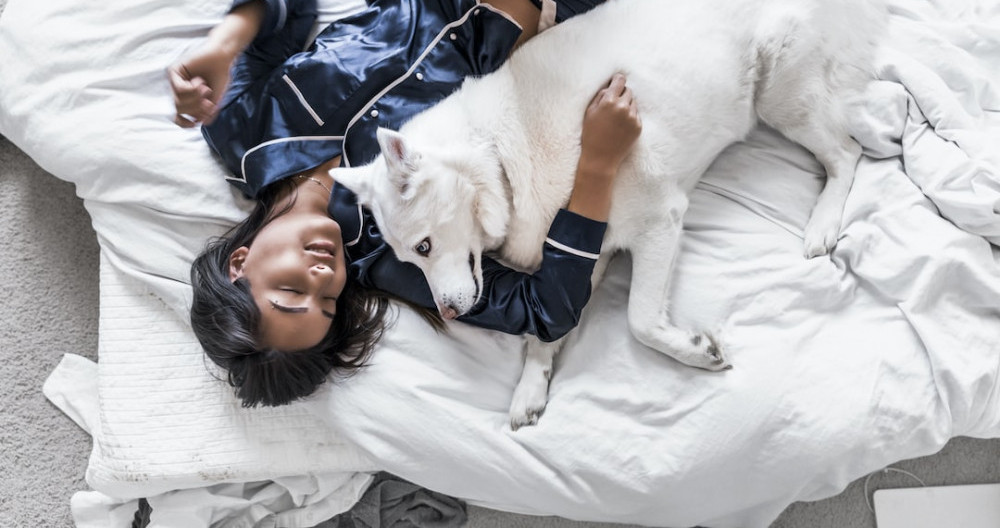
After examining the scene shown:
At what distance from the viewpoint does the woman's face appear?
1756mm

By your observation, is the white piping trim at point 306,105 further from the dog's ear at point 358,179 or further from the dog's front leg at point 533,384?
the dog's front leg at point 533,384

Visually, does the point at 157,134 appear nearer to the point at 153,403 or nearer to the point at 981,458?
the point at 153,403

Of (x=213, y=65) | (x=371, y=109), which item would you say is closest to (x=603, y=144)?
(x=371, y=109)

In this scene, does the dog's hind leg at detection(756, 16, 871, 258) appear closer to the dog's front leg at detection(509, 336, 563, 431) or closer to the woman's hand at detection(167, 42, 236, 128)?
the dog's front leg at detection(509, 336, 563, 431)

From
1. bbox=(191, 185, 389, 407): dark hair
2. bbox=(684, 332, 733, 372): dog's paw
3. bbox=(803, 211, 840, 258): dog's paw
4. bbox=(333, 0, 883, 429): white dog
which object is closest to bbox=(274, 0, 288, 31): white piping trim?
bbox=(191, 185, 389, 407): dark hair

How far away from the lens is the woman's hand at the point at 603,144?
1744mm

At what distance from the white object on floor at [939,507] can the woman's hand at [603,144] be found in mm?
1383

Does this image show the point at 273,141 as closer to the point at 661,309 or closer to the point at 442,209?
the point at 442,209

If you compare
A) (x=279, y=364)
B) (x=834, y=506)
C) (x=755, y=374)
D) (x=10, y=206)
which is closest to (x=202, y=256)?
(x=279, y=364)

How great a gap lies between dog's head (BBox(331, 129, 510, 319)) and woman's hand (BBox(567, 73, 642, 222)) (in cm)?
20

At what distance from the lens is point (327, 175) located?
6.63ft

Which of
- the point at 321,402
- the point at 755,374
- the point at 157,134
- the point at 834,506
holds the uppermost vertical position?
the point at 157,134

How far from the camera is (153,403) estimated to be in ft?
6.89

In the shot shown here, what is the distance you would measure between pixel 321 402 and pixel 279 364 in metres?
0.24
